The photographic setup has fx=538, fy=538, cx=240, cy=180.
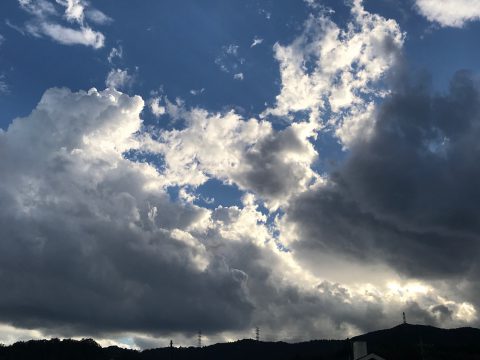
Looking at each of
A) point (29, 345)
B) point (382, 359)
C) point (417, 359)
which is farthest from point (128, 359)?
point (382, 359)

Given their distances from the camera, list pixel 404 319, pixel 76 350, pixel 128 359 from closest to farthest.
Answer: pixel 404 319, pixel 128 359, pixel 76 350

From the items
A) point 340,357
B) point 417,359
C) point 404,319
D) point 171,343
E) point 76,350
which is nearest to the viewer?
point 404,319

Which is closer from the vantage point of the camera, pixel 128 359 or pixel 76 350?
pixel 128 359

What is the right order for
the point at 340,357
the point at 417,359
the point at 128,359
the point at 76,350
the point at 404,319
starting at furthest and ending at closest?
the point at 76,350, the point at 128,359, the point at 340,357, the point at 417,359, the point at 404,319

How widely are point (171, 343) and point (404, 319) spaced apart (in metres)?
45.8

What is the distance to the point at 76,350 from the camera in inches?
6398

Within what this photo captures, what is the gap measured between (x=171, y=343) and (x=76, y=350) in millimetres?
75610

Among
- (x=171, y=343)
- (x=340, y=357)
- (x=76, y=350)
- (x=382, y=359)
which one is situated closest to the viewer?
(x=382, y=359)

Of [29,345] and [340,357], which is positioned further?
[29,345]

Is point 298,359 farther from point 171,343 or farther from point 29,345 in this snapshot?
point 29,345

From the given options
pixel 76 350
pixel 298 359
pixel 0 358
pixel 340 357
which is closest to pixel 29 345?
pixel 0 358

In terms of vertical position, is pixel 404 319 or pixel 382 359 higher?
pixel 404 319

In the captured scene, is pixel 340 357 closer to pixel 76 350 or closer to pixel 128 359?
pixel 128 359

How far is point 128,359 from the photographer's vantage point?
482ft
